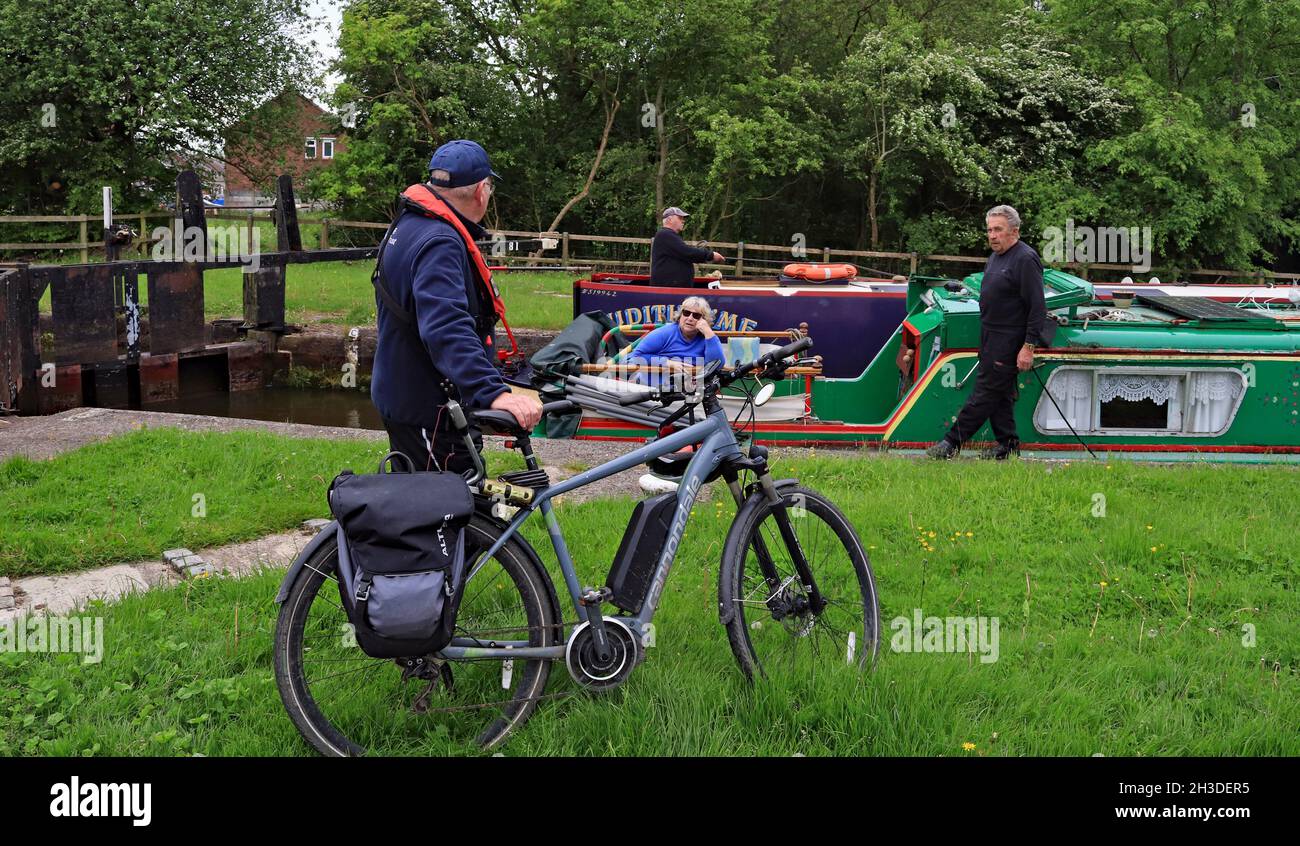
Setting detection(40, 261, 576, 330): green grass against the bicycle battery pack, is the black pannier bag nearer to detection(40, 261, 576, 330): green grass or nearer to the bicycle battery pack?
the bicycle battery pack

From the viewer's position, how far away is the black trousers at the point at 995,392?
9992mm

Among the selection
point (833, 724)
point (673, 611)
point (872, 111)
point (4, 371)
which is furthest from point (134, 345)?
point (872, 111)

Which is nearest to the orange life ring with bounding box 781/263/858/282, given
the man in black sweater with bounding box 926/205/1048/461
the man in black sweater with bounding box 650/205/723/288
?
the man in black sweater with bounding box 650/205/723/288

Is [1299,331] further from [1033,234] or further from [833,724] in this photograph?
[1033,234]

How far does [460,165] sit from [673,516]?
1416 millimetres

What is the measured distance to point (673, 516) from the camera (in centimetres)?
423

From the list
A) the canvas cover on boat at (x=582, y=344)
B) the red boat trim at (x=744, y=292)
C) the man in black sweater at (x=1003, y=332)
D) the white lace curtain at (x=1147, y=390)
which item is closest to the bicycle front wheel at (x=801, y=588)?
the canvas cover on boat at (x=582, y=344)

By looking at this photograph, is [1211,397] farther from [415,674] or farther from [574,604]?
[415,674]

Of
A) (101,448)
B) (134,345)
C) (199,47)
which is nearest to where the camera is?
(101,448)

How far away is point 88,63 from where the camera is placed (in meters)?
28.8

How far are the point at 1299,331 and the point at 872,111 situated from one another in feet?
60.7

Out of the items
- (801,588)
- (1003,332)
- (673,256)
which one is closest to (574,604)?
(801,588)

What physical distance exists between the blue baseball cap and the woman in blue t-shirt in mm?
5061

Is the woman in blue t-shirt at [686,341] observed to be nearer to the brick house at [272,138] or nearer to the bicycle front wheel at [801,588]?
the bicycle front wheel at [801,588]
